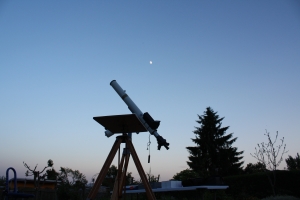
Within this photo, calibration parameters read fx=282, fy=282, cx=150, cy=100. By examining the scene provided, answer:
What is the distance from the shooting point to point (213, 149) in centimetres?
3228

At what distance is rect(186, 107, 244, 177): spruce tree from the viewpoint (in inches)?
1220

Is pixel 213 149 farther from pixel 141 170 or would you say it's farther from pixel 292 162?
pixel 141 170

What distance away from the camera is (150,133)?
21.1 feet

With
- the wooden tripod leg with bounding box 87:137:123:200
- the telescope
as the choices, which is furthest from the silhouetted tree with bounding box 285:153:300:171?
the wooden tripod leg with bounding box 87:137:123:200

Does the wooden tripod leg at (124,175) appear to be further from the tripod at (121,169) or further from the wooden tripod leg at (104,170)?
the wooden tripod leg at (104,170)

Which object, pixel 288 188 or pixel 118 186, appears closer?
pixel 118 186

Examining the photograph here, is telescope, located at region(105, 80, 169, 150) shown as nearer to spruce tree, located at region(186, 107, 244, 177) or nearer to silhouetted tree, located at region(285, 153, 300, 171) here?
spruce tree, located at region(186, 107, 244, 177)

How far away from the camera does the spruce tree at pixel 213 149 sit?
102 ft

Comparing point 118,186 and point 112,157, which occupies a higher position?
point 112,157

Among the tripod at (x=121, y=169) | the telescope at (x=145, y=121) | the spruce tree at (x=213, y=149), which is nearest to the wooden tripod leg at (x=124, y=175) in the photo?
the tripod at (x=121, y=169)

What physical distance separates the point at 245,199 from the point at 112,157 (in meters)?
13.7

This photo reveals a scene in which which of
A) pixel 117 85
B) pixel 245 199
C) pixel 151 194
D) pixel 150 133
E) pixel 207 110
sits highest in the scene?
pixel 207 110

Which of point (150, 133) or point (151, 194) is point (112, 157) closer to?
point (151, 194)

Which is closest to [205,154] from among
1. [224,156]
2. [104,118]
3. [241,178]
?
[224,156]
